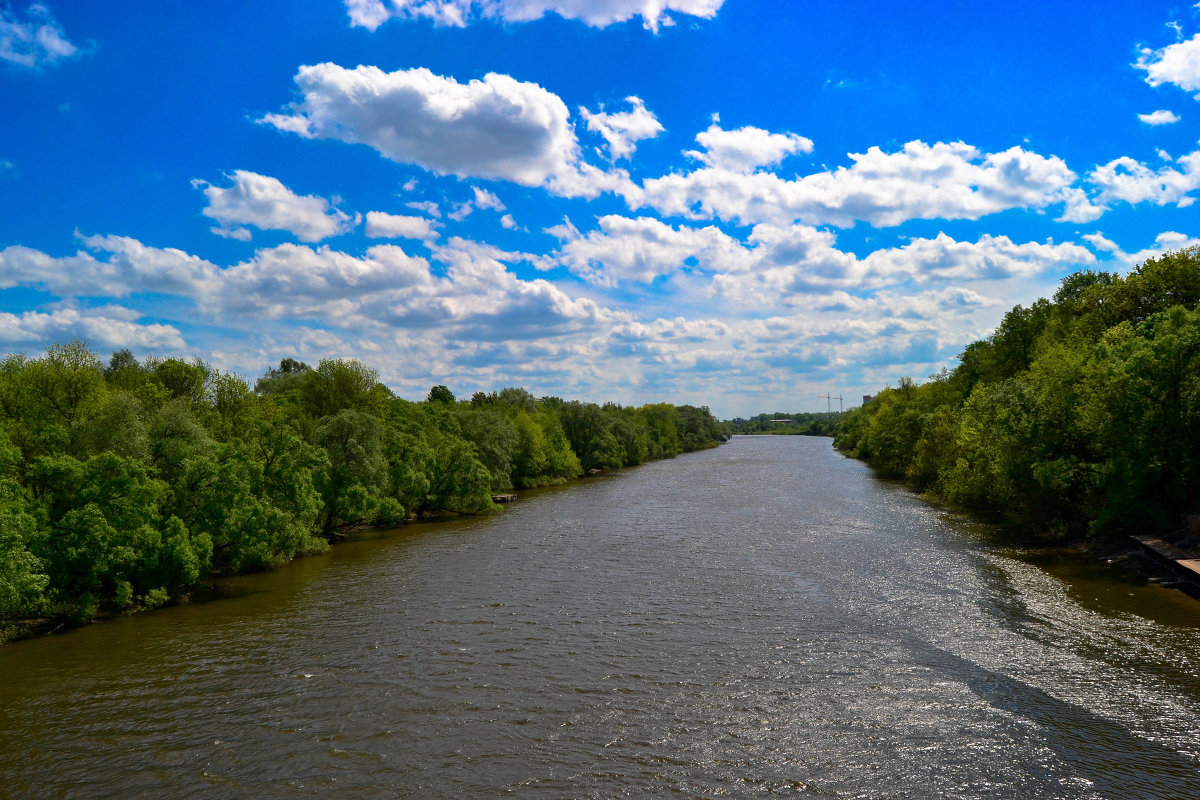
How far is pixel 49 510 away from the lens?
24281 mm

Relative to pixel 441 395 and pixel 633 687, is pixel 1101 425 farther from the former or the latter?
pixel 441 395

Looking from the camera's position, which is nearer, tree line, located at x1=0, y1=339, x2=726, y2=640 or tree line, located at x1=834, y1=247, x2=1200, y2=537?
tree line, located at x1=0, y1=339, x2=726, y2=640

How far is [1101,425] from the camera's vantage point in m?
31.4

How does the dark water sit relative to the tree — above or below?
below

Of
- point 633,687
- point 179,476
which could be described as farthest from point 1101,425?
point 179,476

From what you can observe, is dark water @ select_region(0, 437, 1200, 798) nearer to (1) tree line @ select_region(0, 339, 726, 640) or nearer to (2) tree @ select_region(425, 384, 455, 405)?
(1) tree line @ select_region(0, 339, 726, 640)

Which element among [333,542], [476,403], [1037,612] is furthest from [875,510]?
[476,403]

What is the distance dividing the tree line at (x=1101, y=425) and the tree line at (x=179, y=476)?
36923mm

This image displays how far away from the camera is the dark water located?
14258 mm

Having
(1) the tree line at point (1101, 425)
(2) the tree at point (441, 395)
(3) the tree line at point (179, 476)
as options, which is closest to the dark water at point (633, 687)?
(3) the tree line at point (179, 476)

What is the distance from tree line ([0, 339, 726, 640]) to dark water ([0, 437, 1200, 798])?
6.91 feet

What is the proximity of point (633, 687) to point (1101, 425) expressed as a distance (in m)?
27.2

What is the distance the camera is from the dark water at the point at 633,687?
561 inches

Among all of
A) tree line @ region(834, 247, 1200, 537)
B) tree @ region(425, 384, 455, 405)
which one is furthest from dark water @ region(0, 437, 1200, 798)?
tree @ region(425, 384, 455, 405)
